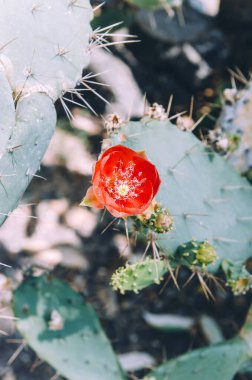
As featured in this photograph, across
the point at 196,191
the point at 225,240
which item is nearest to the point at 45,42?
the point at 196,191

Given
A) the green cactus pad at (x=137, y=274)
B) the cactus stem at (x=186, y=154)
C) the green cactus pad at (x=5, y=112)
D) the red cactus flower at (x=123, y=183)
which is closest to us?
the green cactus pad at (x=5, y=112)

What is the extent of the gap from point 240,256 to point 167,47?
42.4 inches

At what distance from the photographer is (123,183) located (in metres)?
1.31

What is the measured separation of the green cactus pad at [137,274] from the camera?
1.37 meters

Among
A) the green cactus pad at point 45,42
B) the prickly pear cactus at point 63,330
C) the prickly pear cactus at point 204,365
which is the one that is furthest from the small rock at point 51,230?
the green cactus pad at point 45,42

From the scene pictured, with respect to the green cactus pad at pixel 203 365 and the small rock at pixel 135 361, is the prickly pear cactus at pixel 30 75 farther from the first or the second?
the small rock at pixel 135 361

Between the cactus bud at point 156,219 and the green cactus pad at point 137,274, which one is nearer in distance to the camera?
the cactus bud at point 156,219

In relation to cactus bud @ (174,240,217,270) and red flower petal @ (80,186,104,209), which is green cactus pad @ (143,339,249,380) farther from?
red flower petal @ (80,186,104,209)

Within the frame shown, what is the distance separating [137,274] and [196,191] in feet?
0.97

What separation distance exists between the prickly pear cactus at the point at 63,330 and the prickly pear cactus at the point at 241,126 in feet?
2.12

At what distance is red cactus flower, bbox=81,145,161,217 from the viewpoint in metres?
1.25

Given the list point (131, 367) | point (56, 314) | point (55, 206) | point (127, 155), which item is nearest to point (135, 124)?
point (127, 155)

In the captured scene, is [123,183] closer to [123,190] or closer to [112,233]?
[123,190]

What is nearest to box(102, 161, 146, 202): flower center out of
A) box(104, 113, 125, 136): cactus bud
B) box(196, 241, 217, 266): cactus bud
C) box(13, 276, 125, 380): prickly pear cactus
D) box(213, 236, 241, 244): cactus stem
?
box(104, 113, 125, 136): cactus bud
